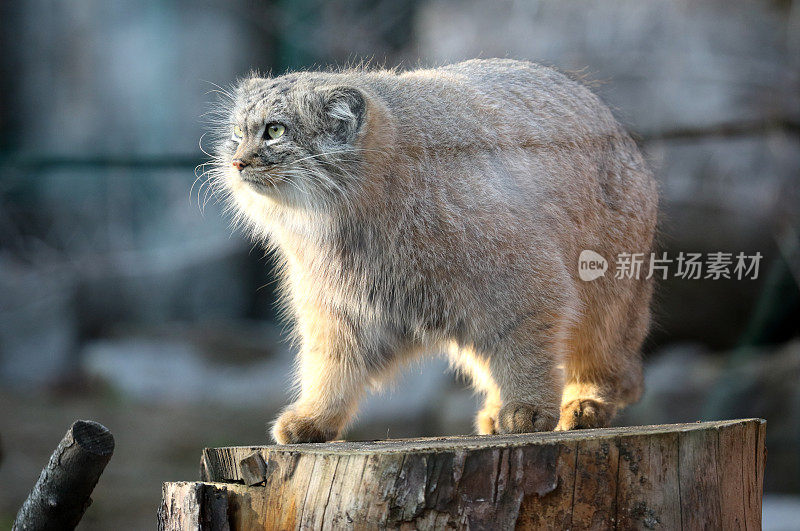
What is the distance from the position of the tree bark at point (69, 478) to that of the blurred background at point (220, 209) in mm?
1094

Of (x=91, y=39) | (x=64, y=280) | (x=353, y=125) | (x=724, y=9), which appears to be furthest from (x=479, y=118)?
(x=64, y=280)

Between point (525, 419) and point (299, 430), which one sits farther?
point (299, 430)

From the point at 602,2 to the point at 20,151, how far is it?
94.8 inches

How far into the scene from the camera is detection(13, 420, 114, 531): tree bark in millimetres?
2248

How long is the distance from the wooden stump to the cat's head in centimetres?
76

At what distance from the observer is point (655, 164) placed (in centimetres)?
262

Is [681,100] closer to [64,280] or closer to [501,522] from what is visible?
[501,522]

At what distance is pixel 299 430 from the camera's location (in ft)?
9.12

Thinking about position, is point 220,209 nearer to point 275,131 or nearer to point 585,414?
point 275,131

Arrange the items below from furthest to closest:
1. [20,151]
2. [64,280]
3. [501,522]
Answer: [64,280] → [20,151] → [501,522]

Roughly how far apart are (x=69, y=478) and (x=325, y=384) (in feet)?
2.89

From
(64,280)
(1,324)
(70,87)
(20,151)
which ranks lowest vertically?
(1,324)
